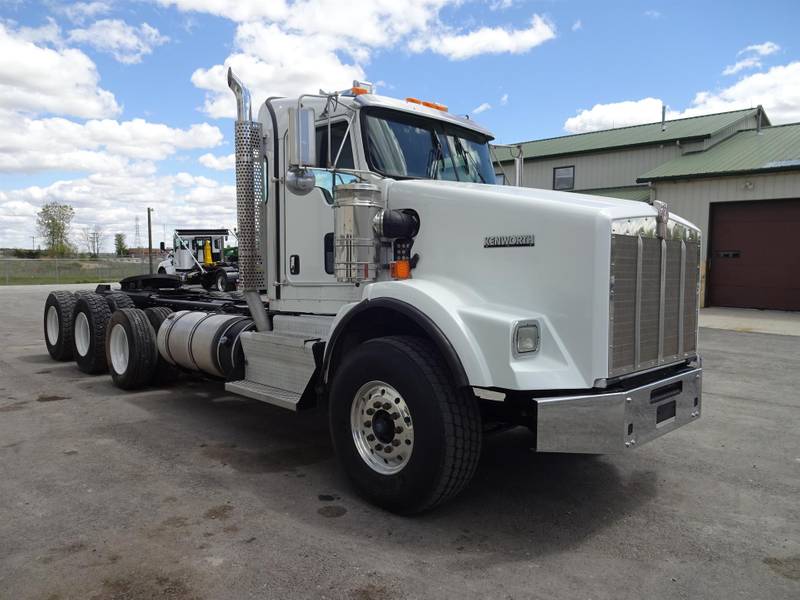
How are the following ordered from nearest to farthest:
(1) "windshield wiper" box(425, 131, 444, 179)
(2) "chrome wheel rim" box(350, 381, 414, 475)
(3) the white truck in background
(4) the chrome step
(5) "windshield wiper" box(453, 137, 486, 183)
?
(2) "chrome wheel rim" box(350, 381, 414, 475) < (4) the chrome step < (1) "windshield wiper" box(425, 131, 444, 179) < (5) "windshield wiper" box(453, 137, 486, 183) < (3) the white truck in background

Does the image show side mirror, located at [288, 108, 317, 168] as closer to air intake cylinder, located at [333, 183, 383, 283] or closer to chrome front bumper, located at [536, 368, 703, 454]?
air intake cylinder, located at [333, 183, 383, 283]

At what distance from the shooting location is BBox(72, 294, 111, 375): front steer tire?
8.38 m

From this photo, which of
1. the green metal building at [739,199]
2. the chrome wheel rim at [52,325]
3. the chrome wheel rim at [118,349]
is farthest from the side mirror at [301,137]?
the green metal building at [739,199]

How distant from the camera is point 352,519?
12.7 ft

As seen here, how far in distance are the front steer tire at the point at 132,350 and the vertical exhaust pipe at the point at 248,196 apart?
230 cm

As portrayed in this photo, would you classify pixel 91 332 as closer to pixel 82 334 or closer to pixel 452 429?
pixel 82 334

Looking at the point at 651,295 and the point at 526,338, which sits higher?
the point at 651,295

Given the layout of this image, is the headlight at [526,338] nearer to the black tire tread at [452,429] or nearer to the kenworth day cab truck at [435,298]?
the kenworth day cab truck at [435,298]

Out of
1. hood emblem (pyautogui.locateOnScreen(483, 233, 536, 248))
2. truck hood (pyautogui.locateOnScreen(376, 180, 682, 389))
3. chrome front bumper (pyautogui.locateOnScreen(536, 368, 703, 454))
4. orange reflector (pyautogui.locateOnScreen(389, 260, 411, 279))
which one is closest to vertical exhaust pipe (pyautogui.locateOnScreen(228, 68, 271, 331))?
orange reflector (pyautogui.locateOnScreen(389, 260, 411, 279))

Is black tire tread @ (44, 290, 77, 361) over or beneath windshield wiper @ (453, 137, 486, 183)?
beneath

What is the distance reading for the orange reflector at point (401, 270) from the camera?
4.23 meters

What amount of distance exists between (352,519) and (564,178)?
24.2 meters

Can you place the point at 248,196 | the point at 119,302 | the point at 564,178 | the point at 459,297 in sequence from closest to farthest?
the point at 459,297
the point at 248,196
the point at 119,302
the point at 564,178

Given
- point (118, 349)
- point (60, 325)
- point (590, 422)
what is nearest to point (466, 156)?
point (590, 422)
